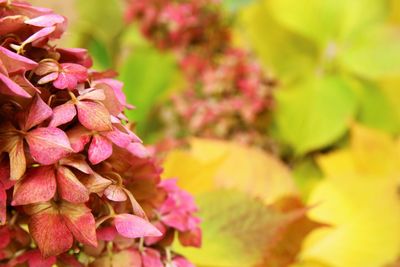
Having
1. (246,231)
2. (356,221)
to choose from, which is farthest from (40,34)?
(356,221)

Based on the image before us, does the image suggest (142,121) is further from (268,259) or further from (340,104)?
(268,259)

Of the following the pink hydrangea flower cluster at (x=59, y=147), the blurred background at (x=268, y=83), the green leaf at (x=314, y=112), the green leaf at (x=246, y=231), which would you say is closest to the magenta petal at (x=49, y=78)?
the pink hydrangea flower cluster at (x=59, y=147)

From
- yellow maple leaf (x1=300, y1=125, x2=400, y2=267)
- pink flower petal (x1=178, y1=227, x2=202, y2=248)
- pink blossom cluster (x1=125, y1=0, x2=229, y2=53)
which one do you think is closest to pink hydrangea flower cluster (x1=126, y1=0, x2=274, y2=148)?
pink blossom cluster (x1=125, y1=0, x2=229, y2=53)

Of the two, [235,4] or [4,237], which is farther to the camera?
[235,4]

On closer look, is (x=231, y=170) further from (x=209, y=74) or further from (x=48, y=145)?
(x=48, y=145)

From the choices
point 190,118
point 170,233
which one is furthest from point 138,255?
point 190,118
